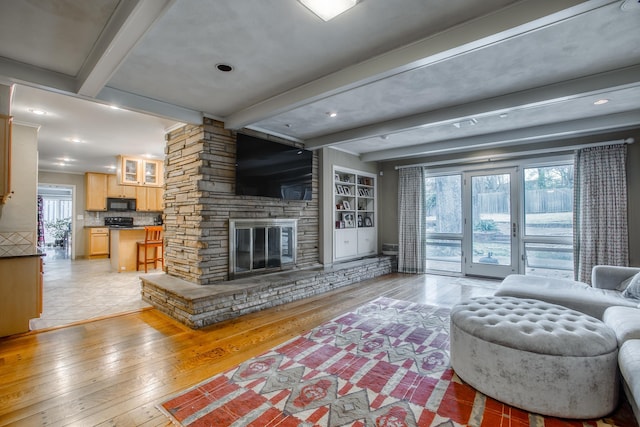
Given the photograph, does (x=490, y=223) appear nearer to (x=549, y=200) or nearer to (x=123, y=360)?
(x=549, y=200)

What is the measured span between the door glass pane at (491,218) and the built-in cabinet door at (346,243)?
7.72 feet

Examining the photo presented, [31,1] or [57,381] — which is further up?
[31,1]

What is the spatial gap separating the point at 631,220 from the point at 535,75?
3260mm

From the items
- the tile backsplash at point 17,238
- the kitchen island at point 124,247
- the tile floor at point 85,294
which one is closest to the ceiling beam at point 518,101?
the tile floor at point 85,294

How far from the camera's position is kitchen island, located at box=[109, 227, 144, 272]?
20.6 feet

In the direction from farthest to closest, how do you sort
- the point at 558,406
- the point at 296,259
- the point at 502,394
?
the point at 296,259 → the point at 502,394 → the point at 558,406

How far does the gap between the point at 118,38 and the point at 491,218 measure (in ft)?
20.0

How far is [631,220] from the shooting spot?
4383mm

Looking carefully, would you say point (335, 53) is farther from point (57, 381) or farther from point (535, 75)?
point (57, 381)

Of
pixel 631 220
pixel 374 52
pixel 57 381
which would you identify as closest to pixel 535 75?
pixel 374 52

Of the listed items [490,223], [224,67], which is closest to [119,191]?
[224,67]

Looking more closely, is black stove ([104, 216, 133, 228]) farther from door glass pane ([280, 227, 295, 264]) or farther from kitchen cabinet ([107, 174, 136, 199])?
door glass pane ([280, 227, 295, 264])

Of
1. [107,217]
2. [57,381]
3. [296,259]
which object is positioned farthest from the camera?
[107,217]

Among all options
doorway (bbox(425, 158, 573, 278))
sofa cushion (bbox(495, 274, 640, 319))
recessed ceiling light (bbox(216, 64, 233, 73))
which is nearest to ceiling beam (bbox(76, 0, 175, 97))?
recessed ceiling light (bbox(216, 64, 233, 73))
